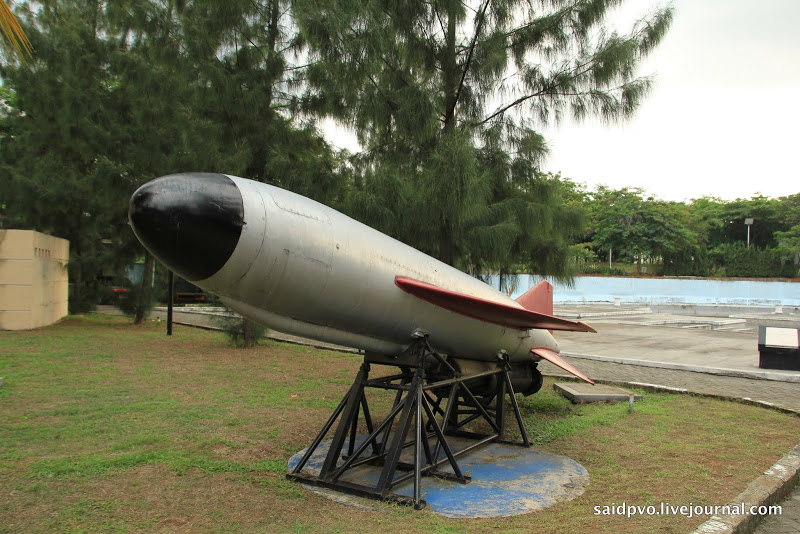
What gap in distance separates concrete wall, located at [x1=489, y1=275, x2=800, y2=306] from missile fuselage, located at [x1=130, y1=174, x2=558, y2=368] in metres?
25.6

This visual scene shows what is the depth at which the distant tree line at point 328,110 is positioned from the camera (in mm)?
7070

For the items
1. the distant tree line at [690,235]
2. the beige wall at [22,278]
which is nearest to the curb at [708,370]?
the beige wall at [22,278]

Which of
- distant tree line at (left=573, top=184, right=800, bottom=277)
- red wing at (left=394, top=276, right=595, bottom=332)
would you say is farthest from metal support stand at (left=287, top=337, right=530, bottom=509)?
distant tree line at (left=573, top=184, right=800, bottom=277)

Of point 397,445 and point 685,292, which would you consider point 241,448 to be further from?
point 685,292

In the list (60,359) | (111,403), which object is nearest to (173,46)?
(60,359)

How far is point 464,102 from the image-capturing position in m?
7.71

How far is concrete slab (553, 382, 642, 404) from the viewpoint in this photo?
715cm

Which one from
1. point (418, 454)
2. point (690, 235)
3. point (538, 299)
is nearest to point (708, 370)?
point (538, 299)

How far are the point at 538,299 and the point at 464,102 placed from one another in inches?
122

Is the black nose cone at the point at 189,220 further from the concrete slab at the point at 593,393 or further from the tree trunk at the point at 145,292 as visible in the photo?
the tree trunk at the point at 145,292

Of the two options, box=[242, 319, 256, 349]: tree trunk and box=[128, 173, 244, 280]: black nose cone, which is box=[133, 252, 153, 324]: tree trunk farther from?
box=[128, 173, 244, 280]: black nose cone

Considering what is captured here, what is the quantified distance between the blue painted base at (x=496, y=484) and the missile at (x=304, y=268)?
3.22 ft

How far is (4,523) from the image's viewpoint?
3170 mm

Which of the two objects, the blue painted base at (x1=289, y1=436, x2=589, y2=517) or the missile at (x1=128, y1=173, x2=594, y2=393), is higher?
the missile at (x1=128, y1=173, x2=594, y2=393)
